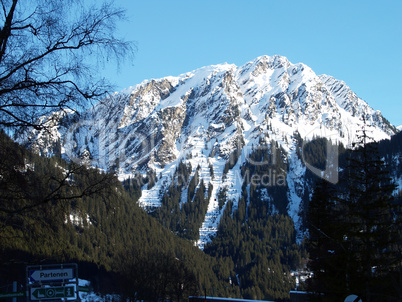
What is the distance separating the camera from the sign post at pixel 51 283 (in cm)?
1115

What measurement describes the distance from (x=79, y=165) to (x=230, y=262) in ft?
549

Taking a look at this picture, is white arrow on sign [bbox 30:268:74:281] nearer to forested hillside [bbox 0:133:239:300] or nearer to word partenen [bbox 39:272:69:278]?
word partenen [bbox 39:272:69:278]

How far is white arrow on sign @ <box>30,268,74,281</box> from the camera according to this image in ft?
36.8

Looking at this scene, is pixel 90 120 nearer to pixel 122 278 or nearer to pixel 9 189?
pixel 9 189

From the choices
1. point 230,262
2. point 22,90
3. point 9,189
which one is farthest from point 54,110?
point 230,262

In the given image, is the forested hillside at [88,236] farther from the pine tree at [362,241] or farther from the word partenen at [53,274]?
the pine tree at [362,241]

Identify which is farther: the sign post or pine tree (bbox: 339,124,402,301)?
pine tree (bbox: 339,124,402,301)

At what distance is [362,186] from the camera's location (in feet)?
94.1

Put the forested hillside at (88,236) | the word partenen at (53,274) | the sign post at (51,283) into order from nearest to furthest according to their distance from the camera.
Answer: the forested hillside at (88,236)
the sign post at (51,283)
the word partenen at (53,274)

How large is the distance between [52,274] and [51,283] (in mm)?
250

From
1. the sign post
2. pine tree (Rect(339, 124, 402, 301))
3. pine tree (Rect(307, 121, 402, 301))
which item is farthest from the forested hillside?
pine tree (Rect(339, 124, 402, 301))

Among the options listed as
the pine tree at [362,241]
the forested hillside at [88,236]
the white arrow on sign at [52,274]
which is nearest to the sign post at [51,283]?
the white arrow on sign at [52,274]

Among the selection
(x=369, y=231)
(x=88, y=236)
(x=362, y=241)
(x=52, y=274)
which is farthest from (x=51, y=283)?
(x=88, y=236)

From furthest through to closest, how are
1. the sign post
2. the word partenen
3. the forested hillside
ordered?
the word partenen, the sign post, the forested hillside
